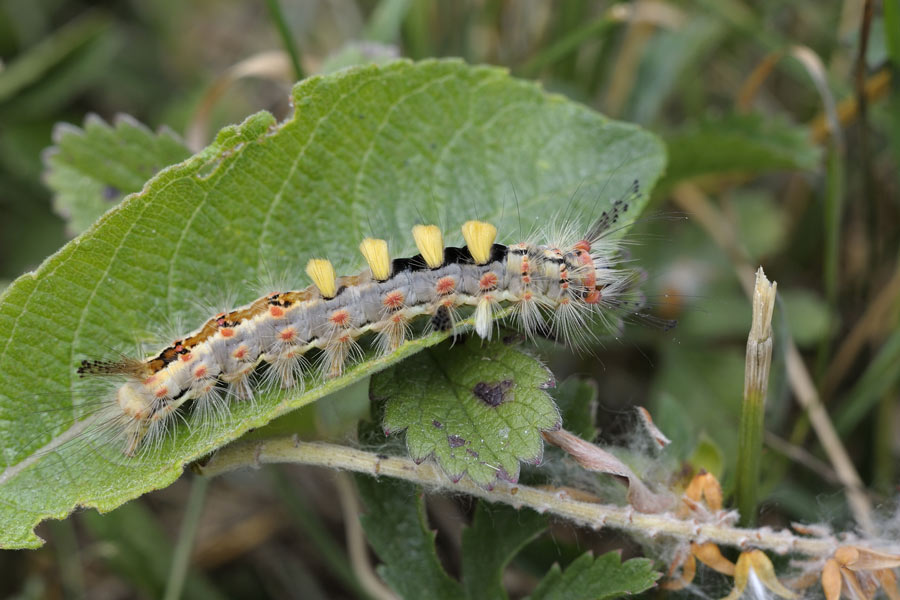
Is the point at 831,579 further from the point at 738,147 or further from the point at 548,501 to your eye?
the point at 738,147

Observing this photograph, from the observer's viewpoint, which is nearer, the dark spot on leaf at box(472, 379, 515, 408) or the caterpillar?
the dark spot on leaf at box(472, 379, 515, 408)

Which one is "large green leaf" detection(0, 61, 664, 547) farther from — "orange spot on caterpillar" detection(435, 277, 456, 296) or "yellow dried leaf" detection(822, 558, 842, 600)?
"yellow dried leaf" detection(822, 558, 842, 600)

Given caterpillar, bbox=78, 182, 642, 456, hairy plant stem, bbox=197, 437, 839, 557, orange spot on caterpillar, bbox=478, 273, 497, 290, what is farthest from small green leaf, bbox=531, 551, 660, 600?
orange spot on caterpillar, bbox=478, 273, 497, 290

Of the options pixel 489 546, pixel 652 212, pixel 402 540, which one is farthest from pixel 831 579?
pixel 652 212

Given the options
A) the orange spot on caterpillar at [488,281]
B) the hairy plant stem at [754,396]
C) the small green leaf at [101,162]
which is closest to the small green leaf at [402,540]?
the orange spot on caterpillar at [488,281]

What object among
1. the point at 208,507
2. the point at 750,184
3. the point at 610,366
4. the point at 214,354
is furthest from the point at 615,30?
the point at 208,507

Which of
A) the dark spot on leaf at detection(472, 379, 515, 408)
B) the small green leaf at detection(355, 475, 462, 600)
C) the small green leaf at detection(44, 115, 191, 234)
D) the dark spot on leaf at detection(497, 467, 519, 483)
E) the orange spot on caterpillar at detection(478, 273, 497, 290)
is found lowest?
the small green leaf at detection(355, 475, 462, 600)

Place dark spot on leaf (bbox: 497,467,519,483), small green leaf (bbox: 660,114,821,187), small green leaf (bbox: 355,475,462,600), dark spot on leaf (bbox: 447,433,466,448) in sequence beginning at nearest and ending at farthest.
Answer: dark spot on leaf (bbox: 497,467,519,483)
dark spot on leaf (bbox: 447,433,466,448)
small green leaf (bbox: 355,475,462,600)
small green leaf (bbox: 660,114,821,187)

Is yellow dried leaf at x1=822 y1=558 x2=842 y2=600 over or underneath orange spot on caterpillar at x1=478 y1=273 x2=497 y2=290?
underneath

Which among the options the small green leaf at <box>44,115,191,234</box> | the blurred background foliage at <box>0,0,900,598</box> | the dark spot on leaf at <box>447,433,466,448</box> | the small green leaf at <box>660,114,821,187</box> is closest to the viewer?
the dark spot on leaf at <box>447,433,466,448</box>
